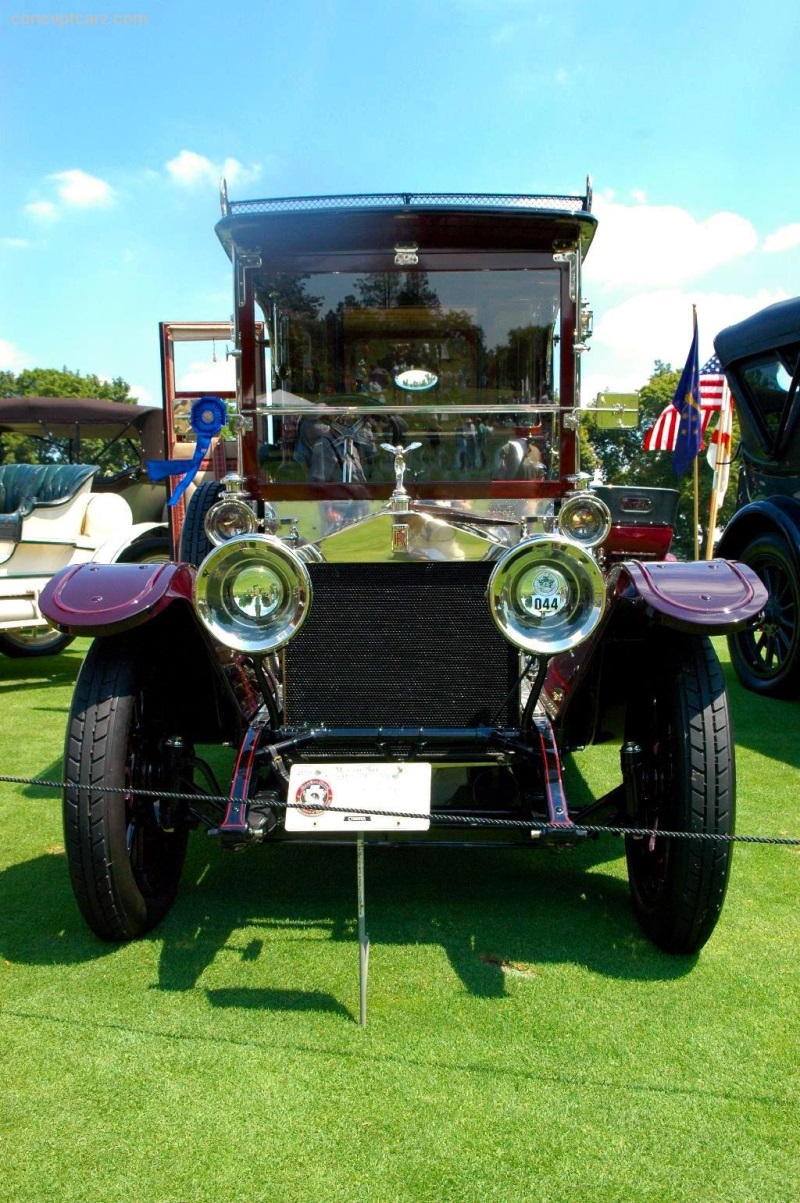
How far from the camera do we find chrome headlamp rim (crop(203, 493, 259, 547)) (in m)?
3.43

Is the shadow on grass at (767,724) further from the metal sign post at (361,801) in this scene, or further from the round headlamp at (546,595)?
the metal sign post at (361,801)

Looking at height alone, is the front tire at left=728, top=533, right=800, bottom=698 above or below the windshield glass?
below

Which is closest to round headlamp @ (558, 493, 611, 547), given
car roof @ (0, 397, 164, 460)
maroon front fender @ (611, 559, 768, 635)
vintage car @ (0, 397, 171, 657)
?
maroon front fender @ (611, 559, 768, 635)

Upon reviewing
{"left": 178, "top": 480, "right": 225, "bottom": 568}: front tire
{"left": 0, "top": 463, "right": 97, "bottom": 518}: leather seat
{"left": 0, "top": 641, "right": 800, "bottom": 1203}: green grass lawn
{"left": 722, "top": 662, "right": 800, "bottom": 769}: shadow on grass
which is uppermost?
{"left": 0, "top": 463, "right": 97, "bottom": 518}: leather seat

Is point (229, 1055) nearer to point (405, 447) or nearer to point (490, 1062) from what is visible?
point (490, 1062)

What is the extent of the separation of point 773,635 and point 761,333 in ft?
6.61

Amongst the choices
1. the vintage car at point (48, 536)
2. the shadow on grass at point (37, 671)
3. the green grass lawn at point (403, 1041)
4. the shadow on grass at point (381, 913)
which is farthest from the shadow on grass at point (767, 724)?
the shadow on grass at point (37, 671)

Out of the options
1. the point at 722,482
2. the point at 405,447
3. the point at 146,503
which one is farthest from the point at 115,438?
the point at 405,447

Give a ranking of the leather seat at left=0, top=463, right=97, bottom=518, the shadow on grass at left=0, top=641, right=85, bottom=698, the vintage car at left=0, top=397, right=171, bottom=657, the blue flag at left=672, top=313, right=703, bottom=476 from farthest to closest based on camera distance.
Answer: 1. the blue flag at left=672, top=313, right=703, bottom=476
2. the leather seat at left=0, top=463, right=97, bottom=518
3. the shadow on grass at left=0, top=641, right=85, bottom=698
4. the vintage car at left=0, top=397, right=171, bottom=657

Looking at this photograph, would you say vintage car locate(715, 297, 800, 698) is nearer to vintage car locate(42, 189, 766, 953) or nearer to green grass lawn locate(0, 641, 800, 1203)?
green grass lawn locate(0, 641, 800, 1203)

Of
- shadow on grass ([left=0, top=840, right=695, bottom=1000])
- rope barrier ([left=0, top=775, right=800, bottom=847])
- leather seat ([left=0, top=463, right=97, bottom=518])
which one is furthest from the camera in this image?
leather seat ([left=0, top=463, right=97, bottom=518])

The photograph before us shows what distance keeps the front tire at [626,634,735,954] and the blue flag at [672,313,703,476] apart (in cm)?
725

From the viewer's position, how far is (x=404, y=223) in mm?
3408

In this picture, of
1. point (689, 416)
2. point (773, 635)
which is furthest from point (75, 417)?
point (773, 635)
